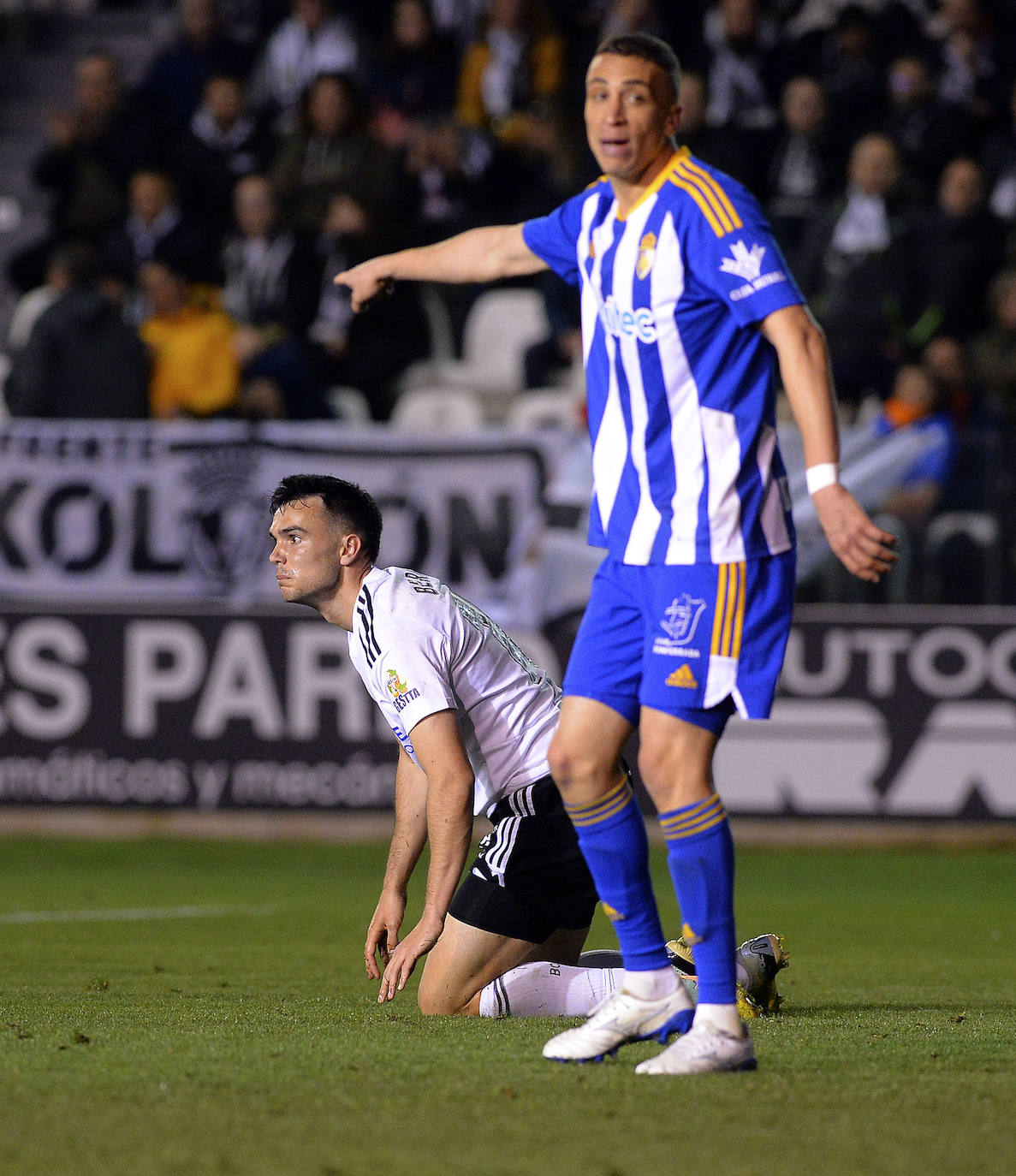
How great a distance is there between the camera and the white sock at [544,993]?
17.4 ft

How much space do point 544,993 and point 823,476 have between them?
6.76 feet

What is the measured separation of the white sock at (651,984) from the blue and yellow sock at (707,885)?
0.57 feet

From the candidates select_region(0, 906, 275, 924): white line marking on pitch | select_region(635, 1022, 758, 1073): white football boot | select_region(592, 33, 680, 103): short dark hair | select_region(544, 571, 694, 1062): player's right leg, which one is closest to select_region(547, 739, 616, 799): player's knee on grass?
select_region(544, 571, 694, 1062): player's right leg

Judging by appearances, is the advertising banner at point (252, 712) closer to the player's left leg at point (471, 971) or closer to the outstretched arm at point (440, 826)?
the player's left leg at point (471, 971)

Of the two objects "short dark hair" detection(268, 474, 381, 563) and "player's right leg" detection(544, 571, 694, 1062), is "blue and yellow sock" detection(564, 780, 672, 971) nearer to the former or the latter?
"player's right leg" detection(544, 571, 694, 1062)

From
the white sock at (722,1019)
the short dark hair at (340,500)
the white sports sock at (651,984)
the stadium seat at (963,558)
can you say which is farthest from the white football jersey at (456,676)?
the stadium seat at (963,558)

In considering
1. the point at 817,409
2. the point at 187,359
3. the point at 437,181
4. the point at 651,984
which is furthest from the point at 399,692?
the point at 437,181

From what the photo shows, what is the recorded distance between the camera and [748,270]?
3.99 meters

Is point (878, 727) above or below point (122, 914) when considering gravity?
above

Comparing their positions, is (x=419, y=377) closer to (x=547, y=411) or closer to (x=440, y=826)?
(x=547, y=411)

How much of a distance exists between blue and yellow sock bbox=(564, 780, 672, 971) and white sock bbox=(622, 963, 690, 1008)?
0.5 inches

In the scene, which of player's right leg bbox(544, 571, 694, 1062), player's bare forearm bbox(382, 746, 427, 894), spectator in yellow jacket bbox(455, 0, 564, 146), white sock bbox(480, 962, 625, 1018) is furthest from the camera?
spectator in yellow jacket bbox(455, 0, 564, 146)

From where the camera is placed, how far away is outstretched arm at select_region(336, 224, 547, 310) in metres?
4.64

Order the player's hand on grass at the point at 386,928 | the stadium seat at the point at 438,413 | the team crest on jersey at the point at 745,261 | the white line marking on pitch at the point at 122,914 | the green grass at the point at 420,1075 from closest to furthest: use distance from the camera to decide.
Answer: the green grass at the point at 420,1075 → the team crest on jersey at the point at 745,261 → the player's hand on grass at the point at 386,928 → the white line marking on pitch at the point at 122,914 → the stadium seat at the point at 438,413
